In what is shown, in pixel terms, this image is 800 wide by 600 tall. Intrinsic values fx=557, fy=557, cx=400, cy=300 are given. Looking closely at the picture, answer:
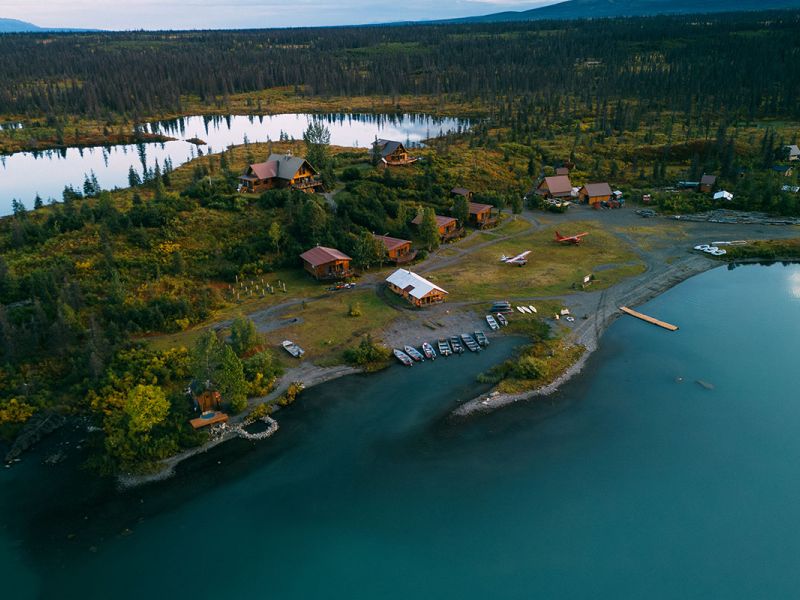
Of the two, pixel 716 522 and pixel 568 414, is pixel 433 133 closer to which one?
pixel 568 414

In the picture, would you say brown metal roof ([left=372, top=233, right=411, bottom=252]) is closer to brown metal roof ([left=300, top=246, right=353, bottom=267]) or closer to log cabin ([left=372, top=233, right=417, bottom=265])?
log cabin ([left=372, top=233, right=417, bottom=265])

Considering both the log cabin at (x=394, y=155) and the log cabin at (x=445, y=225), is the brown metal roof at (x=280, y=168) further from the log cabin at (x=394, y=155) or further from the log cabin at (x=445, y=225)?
the log cabin at (x=445, y=225)

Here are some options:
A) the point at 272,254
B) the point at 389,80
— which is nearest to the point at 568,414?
the point at 272,254

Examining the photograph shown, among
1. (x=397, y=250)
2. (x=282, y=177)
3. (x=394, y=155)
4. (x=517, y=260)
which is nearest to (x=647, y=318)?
(x=517, y=260)

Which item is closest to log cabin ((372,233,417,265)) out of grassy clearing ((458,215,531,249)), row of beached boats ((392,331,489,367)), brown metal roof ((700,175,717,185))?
grassy clearing ((458,215,531,249))

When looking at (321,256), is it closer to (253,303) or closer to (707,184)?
(253,303)

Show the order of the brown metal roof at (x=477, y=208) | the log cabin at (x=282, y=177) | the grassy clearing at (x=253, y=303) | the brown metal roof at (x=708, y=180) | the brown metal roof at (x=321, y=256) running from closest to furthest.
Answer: the grassy clearing at (x=253, y=303), the brown metal roof at (x=321, y=256), the brown metal roof at (x=477, y=208), the log cabin at (x=282, y=177), the brown metal roof at (x=708, y=180)

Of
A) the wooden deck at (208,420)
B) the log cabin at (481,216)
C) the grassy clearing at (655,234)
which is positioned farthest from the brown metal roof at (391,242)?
the wooden deck at (208,420)
